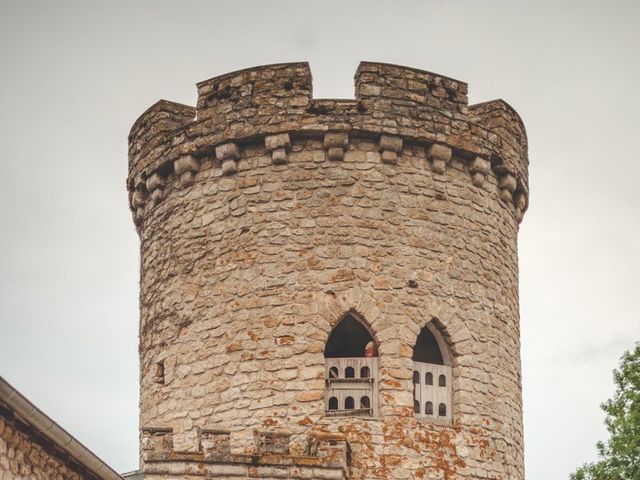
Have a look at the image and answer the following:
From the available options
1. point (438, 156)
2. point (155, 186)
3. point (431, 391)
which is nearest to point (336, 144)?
point (438, 156)

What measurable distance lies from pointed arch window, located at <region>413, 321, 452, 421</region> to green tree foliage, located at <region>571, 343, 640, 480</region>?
5.38m

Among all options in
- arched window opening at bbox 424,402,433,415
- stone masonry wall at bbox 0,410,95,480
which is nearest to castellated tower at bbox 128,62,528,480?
arched window opening at bbox 424,402,433,415

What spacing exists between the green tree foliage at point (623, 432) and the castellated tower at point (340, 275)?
4320 mm

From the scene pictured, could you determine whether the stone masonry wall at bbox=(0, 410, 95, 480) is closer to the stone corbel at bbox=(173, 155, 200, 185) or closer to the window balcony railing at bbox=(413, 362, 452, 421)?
the window balcony railing at bbox=(413, 362, 452, 421)

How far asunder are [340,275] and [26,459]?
4196mm

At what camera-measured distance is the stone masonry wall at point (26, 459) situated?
1105cm

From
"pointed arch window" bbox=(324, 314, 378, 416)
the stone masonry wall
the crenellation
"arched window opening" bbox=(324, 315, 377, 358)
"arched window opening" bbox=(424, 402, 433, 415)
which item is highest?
the crenellation

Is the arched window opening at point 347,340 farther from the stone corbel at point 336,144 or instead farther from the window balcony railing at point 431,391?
the stone corbel at point 336,144

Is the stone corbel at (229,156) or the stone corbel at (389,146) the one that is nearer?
the stone corbel at (389,146)

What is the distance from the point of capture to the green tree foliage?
62.1ft

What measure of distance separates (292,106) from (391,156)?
4.04 feet


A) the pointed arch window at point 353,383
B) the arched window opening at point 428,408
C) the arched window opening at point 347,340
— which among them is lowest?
the arched window opening at point 428,408

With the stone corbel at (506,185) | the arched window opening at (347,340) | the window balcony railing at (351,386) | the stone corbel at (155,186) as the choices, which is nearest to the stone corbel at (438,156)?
the stone corbel at (506,185)

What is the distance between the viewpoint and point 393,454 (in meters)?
13.7
